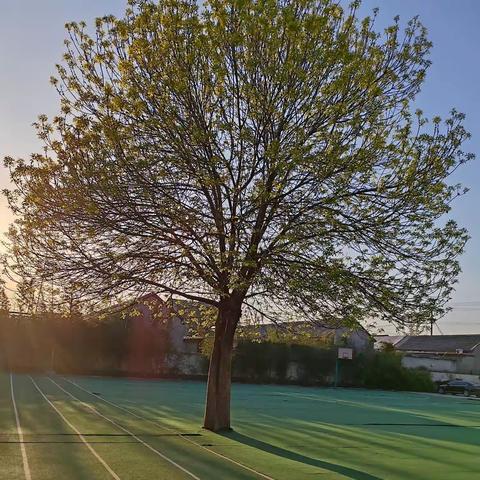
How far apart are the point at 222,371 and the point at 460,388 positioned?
37.6m

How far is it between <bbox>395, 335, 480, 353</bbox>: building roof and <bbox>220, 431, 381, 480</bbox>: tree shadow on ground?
53.9 meters

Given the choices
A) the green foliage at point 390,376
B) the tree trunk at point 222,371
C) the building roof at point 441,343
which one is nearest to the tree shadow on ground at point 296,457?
the tree trunk at point 222,371

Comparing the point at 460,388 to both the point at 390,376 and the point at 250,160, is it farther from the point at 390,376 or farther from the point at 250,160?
the point at 250,160

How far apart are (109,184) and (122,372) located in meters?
32.2

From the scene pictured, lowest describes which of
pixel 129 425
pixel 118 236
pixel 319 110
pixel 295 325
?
pixel 129 425

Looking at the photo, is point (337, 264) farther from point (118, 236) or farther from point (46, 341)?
point (46, 341)

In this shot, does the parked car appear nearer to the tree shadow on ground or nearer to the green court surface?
the green court surface

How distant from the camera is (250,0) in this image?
465 inches

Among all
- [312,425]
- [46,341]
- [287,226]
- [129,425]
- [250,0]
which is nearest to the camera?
[250,0]

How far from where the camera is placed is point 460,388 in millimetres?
47281

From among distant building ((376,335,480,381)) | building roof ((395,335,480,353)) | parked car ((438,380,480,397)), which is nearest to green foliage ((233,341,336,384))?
parked car ((438,380,480,397))

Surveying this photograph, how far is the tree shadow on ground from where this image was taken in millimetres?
10344

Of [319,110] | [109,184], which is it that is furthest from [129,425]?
[319,110]

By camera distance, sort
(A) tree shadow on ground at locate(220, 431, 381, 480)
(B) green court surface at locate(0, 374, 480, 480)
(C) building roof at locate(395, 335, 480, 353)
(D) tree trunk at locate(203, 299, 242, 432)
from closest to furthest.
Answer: (B) green court surface at locate(0, 374, 480, 480), (A) tree shadow on ground at locate(220, 431, 381, 480), (D) tree trunk at locate(203, 299, 242, 432), (C) building roof at locate(395, 335, 480, 353)
